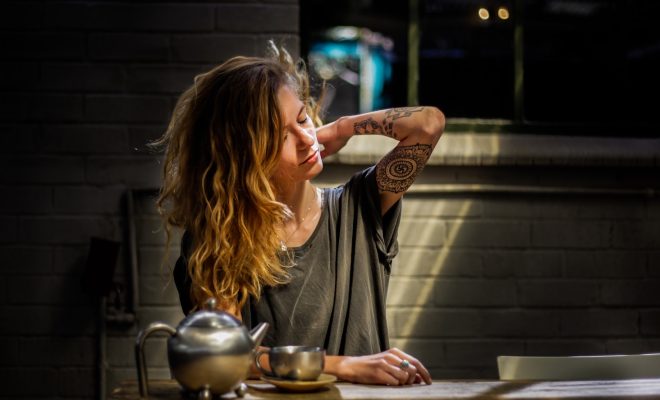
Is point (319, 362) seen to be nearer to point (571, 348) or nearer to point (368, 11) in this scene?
point (571, 348)

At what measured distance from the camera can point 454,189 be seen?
2898mm

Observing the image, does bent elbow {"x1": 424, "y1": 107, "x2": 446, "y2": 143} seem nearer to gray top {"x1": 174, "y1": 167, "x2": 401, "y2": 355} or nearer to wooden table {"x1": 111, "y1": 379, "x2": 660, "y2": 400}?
gray top {"x1": 174, "y1": 167, "x2": 401, "y2": 355}

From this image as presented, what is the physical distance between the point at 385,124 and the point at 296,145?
300 mm

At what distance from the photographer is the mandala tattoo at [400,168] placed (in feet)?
6.64

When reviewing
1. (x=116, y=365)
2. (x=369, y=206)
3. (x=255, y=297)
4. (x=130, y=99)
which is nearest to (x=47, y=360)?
(x=116, y=365)

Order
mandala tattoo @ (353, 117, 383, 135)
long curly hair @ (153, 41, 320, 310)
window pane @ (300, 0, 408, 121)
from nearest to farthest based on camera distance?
long curly hair @ (153, 41, 320, 310) < mandala tattoo @ (353, 117, 383, 135) < window pane @ (300, 0, 408, 121)

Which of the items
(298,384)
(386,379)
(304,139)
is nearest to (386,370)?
(386,379)

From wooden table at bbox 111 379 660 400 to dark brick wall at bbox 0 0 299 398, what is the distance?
4.33 ft

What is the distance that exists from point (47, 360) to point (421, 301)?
134 centimetres

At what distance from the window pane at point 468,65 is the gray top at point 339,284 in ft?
3.58

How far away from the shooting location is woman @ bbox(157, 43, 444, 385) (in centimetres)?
191

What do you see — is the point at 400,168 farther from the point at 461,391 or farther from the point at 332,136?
the point at 461,391

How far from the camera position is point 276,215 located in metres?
1.95

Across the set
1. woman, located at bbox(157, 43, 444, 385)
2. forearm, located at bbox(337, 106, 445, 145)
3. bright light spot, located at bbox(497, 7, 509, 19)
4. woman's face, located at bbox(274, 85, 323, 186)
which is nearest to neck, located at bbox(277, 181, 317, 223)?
woman, located at bbox(157, 43, 444, 385)
